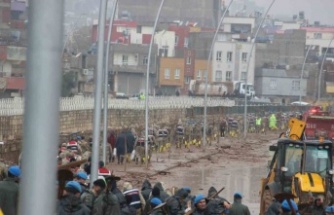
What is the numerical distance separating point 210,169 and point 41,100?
37.3 m

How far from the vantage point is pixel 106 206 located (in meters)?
13.3

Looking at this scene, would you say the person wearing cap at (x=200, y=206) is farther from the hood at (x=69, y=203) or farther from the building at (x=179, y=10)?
the building at (x=179, y=10)

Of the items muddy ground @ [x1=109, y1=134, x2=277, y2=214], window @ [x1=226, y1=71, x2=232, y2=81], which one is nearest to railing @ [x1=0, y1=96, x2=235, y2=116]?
muddy ground @ [x1=109, y1=134, x2=277, y2=214]

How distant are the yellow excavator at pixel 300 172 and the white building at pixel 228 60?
307 feet

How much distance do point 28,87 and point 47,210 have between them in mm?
425

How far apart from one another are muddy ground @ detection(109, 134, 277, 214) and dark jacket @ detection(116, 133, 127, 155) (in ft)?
1.49

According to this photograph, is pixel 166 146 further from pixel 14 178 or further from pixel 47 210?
pixel 47 210

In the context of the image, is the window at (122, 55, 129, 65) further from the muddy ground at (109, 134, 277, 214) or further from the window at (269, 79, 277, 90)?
the muddy ground at (109, 134, 277, 214)

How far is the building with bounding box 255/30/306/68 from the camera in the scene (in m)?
131

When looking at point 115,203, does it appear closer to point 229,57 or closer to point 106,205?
point 106,205

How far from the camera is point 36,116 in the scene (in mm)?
3957

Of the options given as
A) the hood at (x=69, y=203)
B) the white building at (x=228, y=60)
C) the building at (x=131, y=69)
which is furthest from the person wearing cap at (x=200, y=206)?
the white building at (x=228, y=60)

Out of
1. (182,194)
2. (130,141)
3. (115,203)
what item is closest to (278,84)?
(130,141)

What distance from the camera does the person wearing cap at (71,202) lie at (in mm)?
11688
